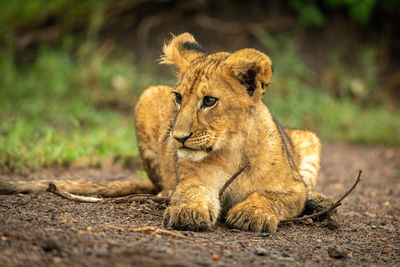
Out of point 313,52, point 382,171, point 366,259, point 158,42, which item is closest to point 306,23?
point 313,52

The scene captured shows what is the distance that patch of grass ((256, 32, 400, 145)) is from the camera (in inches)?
376

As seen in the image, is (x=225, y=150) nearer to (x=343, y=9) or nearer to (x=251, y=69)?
(x=251, y=69)

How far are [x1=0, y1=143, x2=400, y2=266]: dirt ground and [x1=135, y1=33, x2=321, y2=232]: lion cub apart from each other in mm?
157

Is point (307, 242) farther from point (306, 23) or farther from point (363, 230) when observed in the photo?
point (306, 23)

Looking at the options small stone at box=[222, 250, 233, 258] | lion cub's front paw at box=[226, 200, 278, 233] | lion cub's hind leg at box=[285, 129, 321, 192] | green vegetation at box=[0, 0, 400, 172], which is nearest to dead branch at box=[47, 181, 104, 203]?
lion cub's front paw at box=[226, 200, 278, 233]

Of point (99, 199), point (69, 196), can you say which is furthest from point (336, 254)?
point (69, 196)

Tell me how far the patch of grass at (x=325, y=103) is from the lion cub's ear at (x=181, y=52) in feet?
17.6

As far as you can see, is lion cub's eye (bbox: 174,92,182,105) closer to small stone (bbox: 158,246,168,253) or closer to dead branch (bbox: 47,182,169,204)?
dead branch (bbox: 47,182,169,204)

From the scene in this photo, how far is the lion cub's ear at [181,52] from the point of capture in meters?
4.26

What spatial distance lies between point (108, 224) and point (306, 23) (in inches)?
393

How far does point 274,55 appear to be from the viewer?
464 inches

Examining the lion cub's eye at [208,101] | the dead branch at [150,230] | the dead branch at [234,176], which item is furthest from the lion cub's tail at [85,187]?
the lion cub's eye at [208,101]

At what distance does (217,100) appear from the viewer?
3730 millimetres

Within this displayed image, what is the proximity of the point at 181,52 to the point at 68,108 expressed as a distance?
4699 mm
